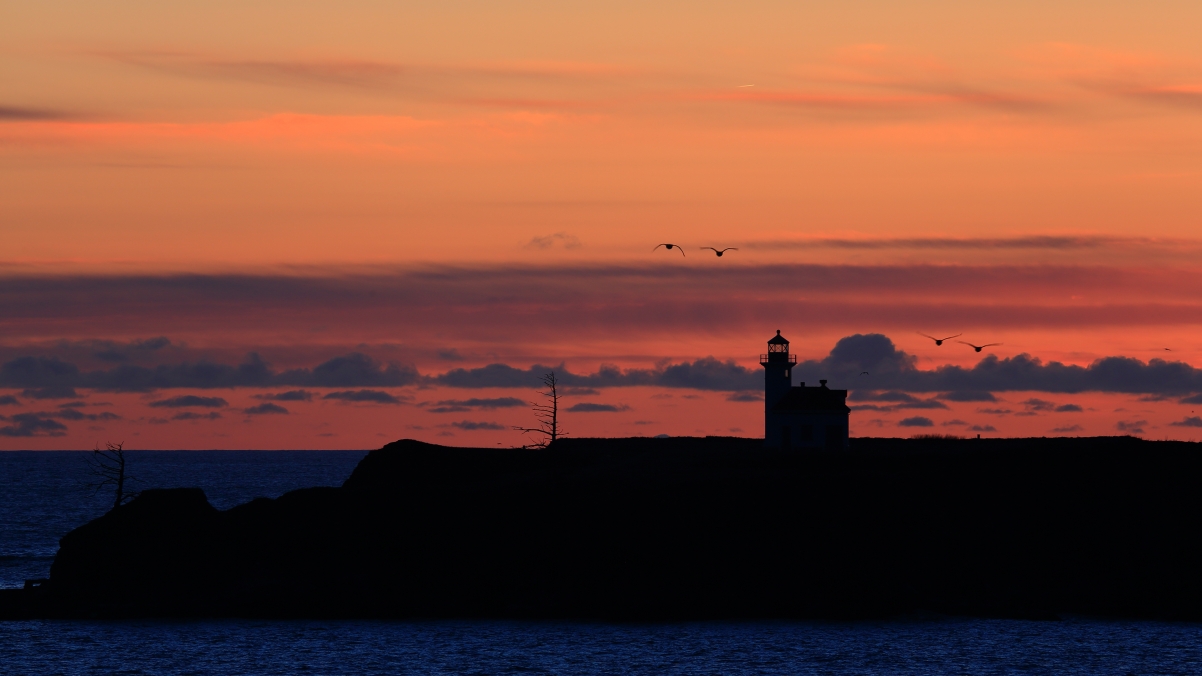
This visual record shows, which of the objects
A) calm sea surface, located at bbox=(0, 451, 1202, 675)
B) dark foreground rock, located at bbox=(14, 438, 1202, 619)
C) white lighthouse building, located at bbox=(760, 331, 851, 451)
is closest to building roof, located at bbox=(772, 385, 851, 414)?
white lighthouse building, located at bbox=(760, 331, 851, 451)

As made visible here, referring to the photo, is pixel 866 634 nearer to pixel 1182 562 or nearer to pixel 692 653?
pixel 692 653

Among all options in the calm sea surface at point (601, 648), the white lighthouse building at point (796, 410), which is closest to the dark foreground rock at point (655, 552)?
the calm sea surface at point (601, 648)

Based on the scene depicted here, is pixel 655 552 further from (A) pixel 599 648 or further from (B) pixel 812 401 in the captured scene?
(B) pixel 812 401

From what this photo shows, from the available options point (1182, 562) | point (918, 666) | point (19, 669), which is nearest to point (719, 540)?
point (918, 666)

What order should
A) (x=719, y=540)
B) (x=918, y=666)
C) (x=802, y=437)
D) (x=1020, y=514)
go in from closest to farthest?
1. (x=918, y=666)
2. (x=719, y=540)
3. (x=1020, y=514)
4. (x=802, y=437)

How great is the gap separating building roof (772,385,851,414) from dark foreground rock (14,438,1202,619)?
18.1m

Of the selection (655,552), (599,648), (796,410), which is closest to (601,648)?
(599,648)

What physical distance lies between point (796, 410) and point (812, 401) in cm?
115

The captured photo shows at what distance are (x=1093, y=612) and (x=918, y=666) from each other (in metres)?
14.8

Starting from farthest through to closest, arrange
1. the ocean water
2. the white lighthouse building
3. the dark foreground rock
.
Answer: the white lighthouse building
the dark foreground rock
the ocean water

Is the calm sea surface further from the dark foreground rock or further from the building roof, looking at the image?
the building roof

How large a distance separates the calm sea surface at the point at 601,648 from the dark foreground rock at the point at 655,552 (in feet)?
5.41

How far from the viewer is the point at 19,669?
53.3 meters

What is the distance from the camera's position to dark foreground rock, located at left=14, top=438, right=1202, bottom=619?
6228cm
